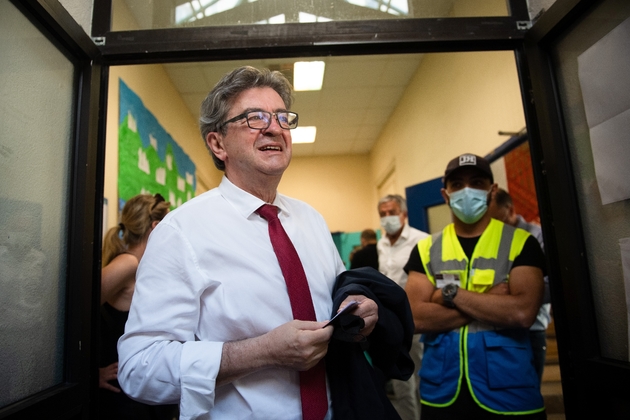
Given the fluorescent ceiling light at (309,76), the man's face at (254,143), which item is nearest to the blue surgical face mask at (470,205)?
the man's face at (254,143)

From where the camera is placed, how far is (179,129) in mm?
3768

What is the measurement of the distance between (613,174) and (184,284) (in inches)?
41.9

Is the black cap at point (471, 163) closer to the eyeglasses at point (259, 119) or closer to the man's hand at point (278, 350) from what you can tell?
the eyeglasses at point (259, 119)

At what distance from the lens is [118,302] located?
186 cm

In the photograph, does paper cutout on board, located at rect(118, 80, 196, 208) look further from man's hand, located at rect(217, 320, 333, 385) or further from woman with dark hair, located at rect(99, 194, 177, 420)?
man's hand, located at rect(217, 320, 333, 385)

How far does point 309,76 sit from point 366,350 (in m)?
3.11

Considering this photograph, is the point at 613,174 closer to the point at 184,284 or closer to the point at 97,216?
the point at 184,284

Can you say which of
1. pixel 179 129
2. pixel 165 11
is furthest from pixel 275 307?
pixel 179 129

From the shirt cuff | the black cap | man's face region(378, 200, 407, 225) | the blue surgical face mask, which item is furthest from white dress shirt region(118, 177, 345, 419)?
man's face region(378, 200, 407, 225)

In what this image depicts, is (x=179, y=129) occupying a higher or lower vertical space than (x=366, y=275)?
higher

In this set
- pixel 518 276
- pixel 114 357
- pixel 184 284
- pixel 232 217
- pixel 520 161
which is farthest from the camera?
pixel 520 161

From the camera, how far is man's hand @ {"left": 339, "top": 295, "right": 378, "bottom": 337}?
1025 mm

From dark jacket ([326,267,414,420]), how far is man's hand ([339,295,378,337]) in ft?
0.07

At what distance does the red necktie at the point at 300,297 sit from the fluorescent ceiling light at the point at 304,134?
4277 mm
